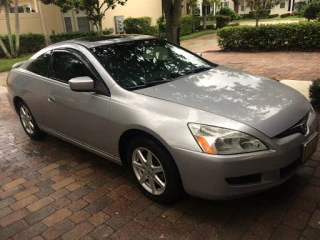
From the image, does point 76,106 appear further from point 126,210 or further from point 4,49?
point 4,49

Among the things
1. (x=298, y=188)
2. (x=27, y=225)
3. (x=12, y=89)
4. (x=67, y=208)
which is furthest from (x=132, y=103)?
(x=12, y=89)

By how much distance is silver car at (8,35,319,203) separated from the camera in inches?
95.3

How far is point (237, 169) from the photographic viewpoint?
2.36 meters

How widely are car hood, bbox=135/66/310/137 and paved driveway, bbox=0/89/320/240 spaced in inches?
29.3

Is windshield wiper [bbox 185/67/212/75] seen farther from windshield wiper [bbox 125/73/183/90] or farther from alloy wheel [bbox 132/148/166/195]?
alloy wheel [bbox 132/148/166/195]

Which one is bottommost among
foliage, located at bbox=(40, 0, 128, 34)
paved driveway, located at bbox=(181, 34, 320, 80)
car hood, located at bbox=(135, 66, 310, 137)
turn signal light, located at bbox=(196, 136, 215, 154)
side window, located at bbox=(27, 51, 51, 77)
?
paved driveway, located at bbox=(181, 34, 320, 80)

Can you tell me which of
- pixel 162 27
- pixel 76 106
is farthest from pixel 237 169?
pixel 162 27

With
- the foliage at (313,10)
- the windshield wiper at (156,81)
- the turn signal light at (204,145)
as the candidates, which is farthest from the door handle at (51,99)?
the foliage at (313,10)

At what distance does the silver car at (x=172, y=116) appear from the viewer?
2420 millimetres

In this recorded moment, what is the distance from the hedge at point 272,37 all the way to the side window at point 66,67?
32.1 feet

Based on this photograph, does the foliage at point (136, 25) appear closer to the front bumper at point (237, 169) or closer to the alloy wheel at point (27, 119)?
the alloy wheel at point (27, 119)

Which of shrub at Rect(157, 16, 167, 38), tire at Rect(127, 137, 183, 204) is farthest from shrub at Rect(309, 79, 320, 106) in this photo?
shrub at Rect(157, 16, 167, 38)

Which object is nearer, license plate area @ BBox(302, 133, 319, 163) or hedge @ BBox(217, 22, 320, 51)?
license plate area @ BBox(302, 133, 319, 163)

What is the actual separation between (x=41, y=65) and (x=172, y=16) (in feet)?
10.8
